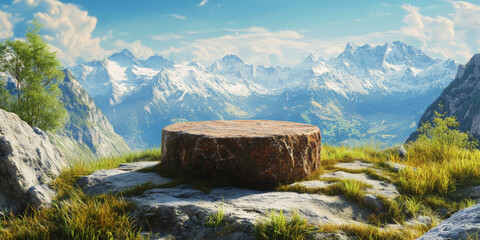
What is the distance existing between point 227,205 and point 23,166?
6116 millimetres

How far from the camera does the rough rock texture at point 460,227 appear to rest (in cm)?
339

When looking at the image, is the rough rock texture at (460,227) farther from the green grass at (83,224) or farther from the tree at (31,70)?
the tree at (31,70)

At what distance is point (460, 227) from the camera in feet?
11.7

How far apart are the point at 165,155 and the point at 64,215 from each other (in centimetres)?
371

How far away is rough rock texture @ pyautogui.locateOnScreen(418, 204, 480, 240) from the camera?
3.39m

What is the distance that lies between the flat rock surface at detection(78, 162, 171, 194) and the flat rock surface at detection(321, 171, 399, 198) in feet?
17.4

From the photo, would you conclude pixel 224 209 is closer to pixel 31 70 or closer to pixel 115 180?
pixel 115 180

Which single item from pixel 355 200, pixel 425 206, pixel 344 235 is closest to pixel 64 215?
pixel 344 235

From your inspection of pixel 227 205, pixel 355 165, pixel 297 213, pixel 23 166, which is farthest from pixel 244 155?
pixel 23 166

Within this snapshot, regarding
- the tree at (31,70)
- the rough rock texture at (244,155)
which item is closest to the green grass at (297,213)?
the rough rock texture at (244,155)

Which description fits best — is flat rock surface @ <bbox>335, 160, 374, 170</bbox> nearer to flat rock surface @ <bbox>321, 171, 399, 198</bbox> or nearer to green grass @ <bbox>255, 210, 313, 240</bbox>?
flat rock surface @ <bbox>321, 171, 399, 198</bbox>

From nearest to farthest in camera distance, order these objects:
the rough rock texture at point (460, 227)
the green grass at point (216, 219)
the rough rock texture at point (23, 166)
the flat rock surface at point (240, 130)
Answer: the rough rock texture at point (460, 227) → the green grass at point (216, 219) → the rough rock texture at point (23, 166) → the flat rock surface at point (240, 130)

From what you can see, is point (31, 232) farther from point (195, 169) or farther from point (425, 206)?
point (425, 206)

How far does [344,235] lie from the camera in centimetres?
553
